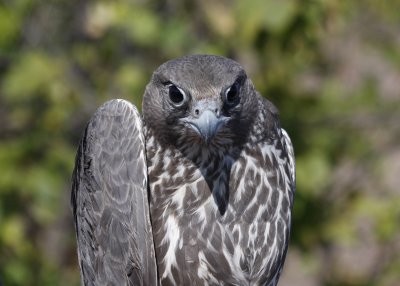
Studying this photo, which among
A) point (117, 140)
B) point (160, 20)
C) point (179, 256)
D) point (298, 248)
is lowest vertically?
point (179, 256)

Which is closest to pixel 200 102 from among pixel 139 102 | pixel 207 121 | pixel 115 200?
pixel 207 121

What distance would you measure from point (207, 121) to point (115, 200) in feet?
2.28

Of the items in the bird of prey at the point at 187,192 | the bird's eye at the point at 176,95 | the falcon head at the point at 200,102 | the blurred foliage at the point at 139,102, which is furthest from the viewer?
the blurred foliage at the point at 139,102

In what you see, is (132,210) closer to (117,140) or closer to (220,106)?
(117,140)

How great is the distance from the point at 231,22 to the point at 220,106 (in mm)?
2865

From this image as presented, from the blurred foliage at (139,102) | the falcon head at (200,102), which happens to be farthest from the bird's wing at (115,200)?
the blurred foliage at (139,102)

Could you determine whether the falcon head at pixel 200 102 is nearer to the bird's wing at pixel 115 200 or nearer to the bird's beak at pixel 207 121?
the bird's beak at pixel 207 121

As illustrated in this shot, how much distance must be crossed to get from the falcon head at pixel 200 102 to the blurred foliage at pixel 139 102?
6.65ft

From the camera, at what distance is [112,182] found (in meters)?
5.00

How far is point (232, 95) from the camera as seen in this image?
4.80 meters

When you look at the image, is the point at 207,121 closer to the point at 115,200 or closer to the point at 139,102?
the point at 115,200

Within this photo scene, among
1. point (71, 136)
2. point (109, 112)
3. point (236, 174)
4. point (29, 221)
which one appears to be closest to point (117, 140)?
point (109, 112)

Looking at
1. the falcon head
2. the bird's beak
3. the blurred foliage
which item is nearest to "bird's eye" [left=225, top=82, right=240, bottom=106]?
the falcon head

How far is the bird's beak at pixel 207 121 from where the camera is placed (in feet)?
14.9
